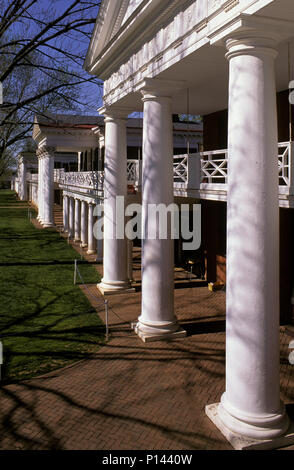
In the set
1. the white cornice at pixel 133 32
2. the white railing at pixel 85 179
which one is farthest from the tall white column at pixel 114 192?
the white railing at pixel 85 179

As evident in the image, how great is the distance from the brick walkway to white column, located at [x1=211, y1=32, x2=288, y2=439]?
3.25 ft

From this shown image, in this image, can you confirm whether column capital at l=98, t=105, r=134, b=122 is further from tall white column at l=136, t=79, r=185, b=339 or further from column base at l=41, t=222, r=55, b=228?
column base at l=41, t=222, r=55, b=228

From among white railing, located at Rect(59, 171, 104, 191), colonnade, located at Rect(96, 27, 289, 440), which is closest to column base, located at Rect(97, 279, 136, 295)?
white railing, located at Rect(59, 171, 104, 191)

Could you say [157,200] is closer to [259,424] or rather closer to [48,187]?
[259,424]

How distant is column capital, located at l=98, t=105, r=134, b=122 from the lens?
15.7m

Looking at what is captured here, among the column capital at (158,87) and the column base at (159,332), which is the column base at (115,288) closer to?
the column base at (159,332)

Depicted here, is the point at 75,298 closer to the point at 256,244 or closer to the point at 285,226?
the point at 285,226

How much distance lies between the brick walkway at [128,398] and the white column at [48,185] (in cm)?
2817

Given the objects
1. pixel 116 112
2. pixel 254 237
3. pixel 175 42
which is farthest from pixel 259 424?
pixel 116 112

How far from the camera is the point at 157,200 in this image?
11.7 meters

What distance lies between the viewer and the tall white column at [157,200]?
11586mm

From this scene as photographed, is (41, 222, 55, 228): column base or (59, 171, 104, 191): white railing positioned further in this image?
(41, 222, 55, 228): column base

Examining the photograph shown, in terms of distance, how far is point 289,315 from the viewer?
45.5 feet
